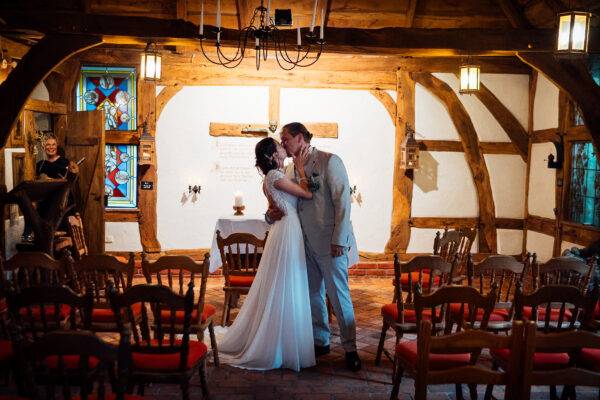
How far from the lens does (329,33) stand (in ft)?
20.1

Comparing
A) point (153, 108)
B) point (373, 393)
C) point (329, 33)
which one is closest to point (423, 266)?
point (373, 393)

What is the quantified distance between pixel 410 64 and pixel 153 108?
364 centimetres

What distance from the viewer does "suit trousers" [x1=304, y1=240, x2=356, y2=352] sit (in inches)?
173

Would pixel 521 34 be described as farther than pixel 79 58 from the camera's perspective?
No

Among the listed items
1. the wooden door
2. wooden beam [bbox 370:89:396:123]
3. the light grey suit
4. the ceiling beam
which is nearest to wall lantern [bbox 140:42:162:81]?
the ceiling beam

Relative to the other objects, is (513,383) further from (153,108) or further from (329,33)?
(153,108)

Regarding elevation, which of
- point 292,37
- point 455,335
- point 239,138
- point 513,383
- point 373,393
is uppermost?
point 292,37

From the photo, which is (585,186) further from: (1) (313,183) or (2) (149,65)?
(2) (149,65)

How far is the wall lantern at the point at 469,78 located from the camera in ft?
22.6

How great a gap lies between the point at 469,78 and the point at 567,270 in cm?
345

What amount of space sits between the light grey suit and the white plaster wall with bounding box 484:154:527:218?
4.62 metres

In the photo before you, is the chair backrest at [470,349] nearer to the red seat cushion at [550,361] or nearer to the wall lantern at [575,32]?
the red seat cushion at [550,361]

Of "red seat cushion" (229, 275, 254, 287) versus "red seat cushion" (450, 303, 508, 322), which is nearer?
"red seat cushion" (450, 303, 508, 322)

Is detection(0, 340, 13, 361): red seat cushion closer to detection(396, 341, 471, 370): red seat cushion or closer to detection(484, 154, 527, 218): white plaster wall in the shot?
detection(396, 341, 471, 370): red seat cushion
